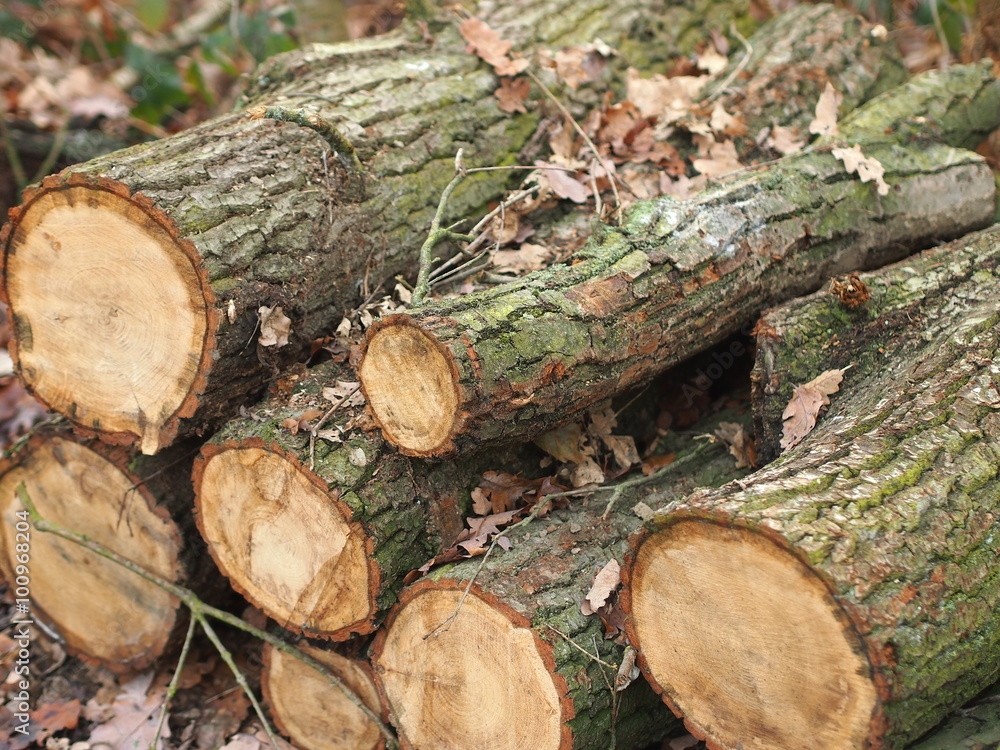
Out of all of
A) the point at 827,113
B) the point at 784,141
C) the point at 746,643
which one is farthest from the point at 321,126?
the point at 827,113

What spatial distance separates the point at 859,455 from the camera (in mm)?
2197

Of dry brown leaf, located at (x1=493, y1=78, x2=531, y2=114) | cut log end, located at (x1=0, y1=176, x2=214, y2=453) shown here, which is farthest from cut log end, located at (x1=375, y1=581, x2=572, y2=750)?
dry brown leaf, located at (x1=493, y1=78, x2=531, y2=114)

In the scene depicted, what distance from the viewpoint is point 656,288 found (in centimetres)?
272

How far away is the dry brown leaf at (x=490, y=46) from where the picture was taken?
154 inches

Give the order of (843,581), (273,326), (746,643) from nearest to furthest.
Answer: (843,581), (746,643), (273,326)

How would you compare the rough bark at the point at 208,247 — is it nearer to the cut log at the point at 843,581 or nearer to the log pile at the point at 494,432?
the log pile at the point at 494,432

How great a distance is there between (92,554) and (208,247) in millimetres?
1561

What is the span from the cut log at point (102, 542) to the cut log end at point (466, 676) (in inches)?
40.8

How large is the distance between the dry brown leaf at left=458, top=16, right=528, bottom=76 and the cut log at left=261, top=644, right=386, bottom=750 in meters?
2.65

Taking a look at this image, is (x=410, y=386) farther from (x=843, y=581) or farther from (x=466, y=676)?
(x=843, y=581)

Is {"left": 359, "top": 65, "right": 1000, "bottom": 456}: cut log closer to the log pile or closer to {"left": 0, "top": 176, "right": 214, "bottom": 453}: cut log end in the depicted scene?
Result: the log pile

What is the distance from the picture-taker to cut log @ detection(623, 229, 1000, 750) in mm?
1879

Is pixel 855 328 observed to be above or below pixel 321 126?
below

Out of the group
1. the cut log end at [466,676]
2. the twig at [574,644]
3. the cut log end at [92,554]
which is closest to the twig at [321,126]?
the cut log end at [92,554]
